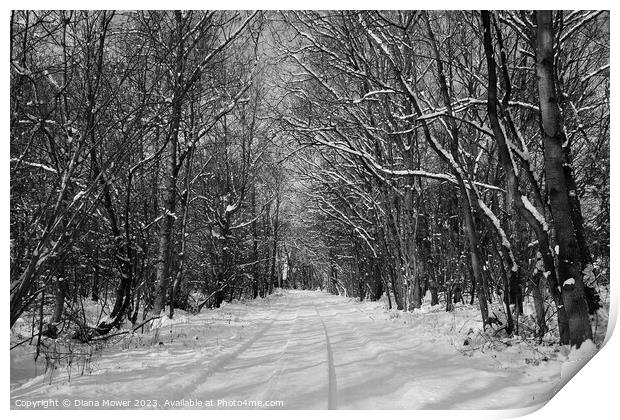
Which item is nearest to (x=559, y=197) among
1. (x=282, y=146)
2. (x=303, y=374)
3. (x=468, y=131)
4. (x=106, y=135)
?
(x=303, y=374)

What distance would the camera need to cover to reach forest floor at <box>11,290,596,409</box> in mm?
3277

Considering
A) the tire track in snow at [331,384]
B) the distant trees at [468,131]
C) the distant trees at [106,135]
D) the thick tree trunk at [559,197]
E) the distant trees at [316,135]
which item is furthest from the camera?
the distant trees at [468,131]

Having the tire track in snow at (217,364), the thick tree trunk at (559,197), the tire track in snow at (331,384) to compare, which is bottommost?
the tire track in snow at (331,384)

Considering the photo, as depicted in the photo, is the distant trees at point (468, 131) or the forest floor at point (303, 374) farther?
the distant trees at point (468, 131)

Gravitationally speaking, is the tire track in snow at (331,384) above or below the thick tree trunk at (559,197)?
below

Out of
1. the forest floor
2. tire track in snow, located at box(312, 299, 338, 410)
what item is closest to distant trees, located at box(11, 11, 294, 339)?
the forest floor

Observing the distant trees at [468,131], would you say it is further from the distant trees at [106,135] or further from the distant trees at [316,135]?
the distant trees at [106,135]

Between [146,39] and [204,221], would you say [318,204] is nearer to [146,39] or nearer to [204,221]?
[204,221]

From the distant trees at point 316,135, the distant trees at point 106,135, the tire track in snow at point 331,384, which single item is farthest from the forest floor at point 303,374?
the distant trees at point 106,135

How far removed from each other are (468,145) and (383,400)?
6967 millimetres

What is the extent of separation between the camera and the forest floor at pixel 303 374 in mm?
3277

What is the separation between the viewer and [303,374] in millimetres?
4062

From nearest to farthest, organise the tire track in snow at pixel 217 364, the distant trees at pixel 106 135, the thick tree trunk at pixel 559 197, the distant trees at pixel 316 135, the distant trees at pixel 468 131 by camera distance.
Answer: the distant trees at pixel 106 135
the tire track in snow at pixel 217 364
the distant trees at pixel 316 135
the thick tree trunk at pixel 559 197
the distant trees at pixel 468 131

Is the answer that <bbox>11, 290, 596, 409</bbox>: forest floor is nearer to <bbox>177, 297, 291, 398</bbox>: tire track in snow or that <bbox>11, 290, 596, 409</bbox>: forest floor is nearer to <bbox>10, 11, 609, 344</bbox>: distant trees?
<bbox>177, 297, 291, 398</bbox>: tire track in snow
